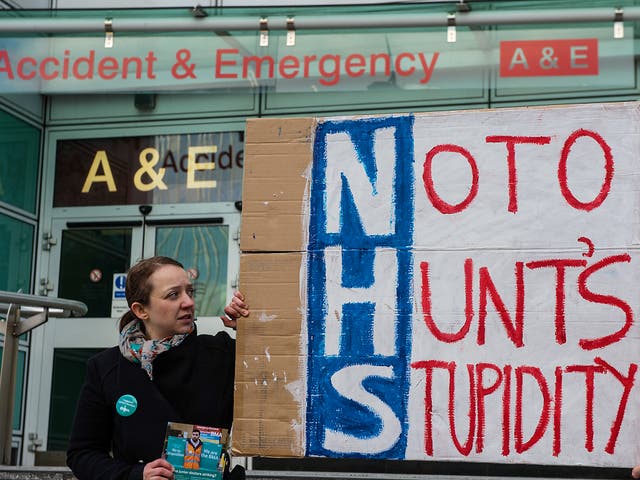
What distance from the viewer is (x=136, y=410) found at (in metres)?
3.36

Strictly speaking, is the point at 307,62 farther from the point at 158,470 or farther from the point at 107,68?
the point at 158,470

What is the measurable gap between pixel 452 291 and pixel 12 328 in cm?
324

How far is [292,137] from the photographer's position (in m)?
3.79

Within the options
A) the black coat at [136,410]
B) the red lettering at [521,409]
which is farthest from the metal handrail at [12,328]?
the red lettering at [521,409]

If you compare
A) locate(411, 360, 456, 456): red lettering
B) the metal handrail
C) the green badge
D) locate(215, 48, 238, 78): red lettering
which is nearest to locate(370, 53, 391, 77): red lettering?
locate(215, 48, 238, 78): red lettering

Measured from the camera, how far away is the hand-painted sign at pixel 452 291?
11.3 ft

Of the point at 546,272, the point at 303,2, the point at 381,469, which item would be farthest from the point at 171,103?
the point at 546,272

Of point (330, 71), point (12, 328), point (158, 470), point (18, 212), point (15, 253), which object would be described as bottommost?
point (158, 470)

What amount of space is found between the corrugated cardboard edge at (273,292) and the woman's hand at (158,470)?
420mm

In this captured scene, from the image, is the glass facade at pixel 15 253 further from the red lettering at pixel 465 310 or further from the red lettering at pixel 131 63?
the red lettering at pixel 465 310

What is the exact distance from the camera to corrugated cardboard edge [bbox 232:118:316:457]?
3598 mm

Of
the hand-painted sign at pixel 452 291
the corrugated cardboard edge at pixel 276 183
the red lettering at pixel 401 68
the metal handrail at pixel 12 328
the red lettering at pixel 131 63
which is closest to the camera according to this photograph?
the hand-painted sign at pixel 452 291

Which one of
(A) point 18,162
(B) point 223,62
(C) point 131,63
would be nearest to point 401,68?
(B) point 223,62

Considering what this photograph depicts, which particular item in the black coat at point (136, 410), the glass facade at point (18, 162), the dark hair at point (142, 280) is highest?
the glass facade at point (18, 162)
